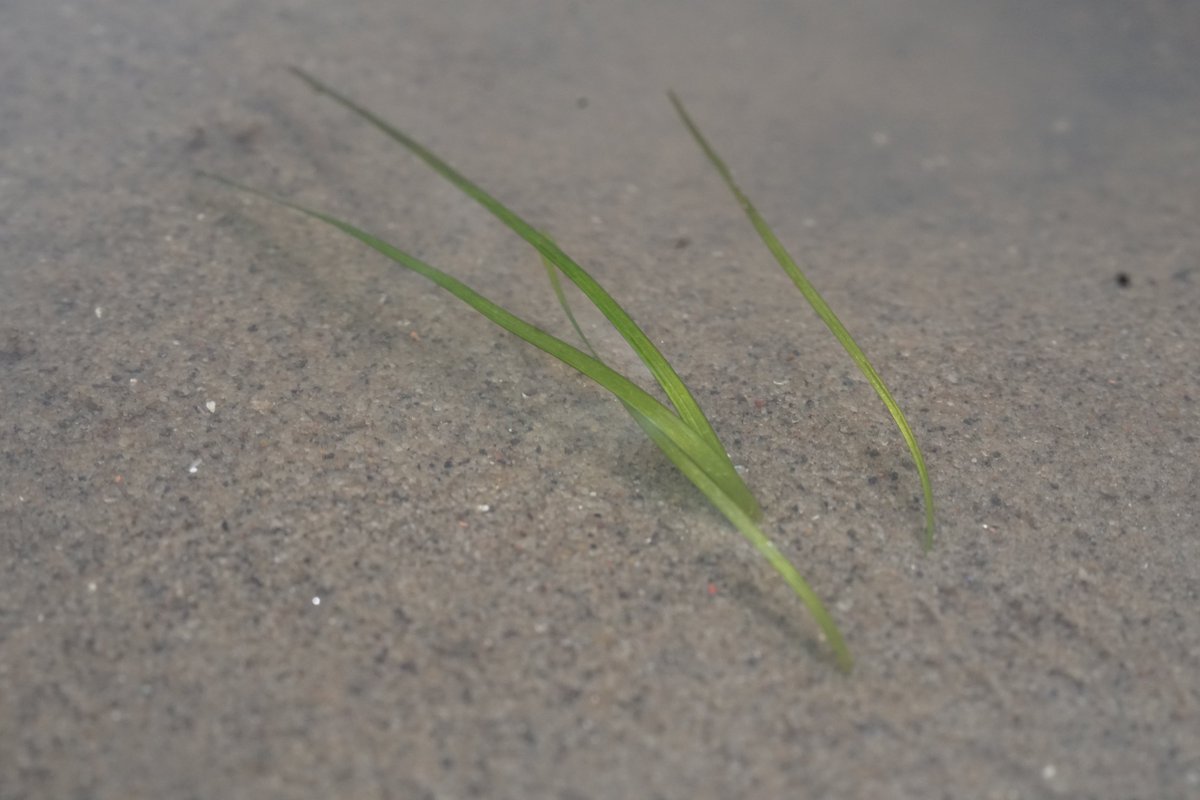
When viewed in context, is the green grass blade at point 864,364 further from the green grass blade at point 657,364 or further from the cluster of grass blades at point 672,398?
the green grass blade at point 657,364

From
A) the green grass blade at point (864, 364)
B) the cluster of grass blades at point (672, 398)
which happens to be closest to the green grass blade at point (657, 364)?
the cluster of grass blades at point (672, 398)

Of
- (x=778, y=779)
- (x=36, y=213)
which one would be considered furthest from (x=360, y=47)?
(x=778, y=779)

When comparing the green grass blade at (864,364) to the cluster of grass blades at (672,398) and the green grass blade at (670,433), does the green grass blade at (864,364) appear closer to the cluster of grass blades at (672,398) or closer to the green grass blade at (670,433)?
the cluster of grass blades at (672,398)

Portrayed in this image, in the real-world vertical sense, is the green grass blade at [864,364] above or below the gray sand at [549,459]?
above

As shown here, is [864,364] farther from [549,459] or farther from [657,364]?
[549,459]

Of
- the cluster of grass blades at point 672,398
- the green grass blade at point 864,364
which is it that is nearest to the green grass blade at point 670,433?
the cluster of grass blades at point 672,398

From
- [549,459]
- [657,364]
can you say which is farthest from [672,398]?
[549,459]

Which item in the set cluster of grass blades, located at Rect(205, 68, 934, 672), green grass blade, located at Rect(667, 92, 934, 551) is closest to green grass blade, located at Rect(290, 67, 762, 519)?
cluster of grass blades, located at Rect(205, 68, 934, 672)

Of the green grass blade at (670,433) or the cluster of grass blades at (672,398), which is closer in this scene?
the green grass blade at (670,433)
